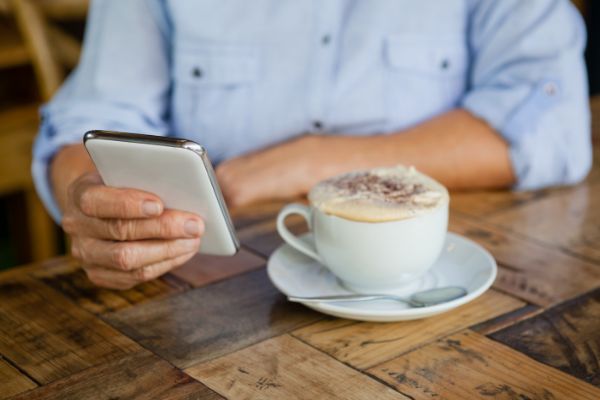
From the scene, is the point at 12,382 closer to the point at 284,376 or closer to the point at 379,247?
the point at 284,376

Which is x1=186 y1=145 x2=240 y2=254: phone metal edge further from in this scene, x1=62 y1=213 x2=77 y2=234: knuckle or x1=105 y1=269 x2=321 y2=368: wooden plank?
x1=62 y1=213 x2=77 y2=234: knuckle

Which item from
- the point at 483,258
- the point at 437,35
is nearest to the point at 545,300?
the point at 483,258

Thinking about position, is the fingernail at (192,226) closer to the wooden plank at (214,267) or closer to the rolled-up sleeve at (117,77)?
the wooden plank at (214,267)

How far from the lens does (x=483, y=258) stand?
0.84m

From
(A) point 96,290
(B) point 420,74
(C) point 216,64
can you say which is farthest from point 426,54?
(A) point 96,290

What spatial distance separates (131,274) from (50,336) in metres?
0.12

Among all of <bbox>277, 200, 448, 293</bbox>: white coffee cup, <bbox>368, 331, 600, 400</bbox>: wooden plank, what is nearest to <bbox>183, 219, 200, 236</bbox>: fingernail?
<bbox>277, 200, 448, 293</bbox>: white coffee cup

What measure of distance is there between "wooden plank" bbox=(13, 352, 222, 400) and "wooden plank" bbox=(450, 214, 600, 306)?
1.14 feet

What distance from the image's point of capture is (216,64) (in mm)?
1327

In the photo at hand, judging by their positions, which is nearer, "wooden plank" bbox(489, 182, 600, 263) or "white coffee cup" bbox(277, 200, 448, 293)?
"white coffee cup" bbox(277, 200, 448, 293)

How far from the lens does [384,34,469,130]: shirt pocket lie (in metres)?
1.30

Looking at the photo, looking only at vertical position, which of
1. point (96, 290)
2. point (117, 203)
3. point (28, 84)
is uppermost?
point (117, 203)

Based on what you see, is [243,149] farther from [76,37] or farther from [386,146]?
[76,37]

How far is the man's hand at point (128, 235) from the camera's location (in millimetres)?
799
